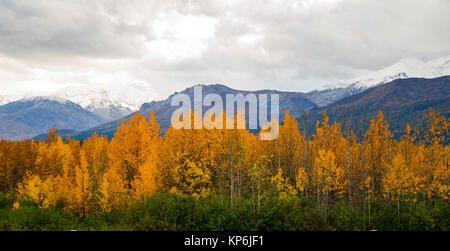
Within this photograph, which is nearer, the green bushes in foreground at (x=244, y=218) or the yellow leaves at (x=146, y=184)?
the green bushes in foreground at (x=244, y=218)

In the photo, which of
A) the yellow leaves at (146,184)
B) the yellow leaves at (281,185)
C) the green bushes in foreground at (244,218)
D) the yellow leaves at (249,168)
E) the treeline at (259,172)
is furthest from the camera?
the yellow leaves at (146,184)

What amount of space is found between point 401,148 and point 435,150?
36.5 ft

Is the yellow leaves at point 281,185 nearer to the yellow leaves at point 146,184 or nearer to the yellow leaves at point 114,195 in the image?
the yellow leaves at point 146,184

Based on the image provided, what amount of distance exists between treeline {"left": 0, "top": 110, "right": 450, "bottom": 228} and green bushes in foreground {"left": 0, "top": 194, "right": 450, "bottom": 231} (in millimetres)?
768

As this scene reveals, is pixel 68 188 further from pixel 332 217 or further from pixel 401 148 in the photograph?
pixel 401 148

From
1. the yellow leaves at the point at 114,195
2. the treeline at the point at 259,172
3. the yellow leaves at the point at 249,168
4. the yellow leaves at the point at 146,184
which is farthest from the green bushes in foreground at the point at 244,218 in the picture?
the yellow leaves at the point at 114,195

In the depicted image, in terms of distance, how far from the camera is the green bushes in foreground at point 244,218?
977 inches

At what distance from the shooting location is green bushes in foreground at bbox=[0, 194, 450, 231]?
81.4 ft

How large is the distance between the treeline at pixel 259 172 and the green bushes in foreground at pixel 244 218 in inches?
30.2

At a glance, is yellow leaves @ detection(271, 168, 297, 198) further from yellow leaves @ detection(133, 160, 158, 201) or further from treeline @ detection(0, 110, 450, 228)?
yellow leaves @ detection(133, 160, 158, 201)

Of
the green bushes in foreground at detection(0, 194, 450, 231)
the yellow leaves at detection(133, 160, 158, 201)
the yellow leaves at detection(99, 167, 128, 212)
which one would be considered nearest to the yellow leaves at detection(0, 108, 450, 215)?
the yellow leaves at detection(99, 167, 128, 212)

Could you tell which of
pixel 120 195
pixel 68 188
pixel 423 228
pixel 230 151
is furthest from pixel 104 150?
pixel 423 228

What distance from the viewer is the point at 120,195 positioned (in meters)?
31.5
